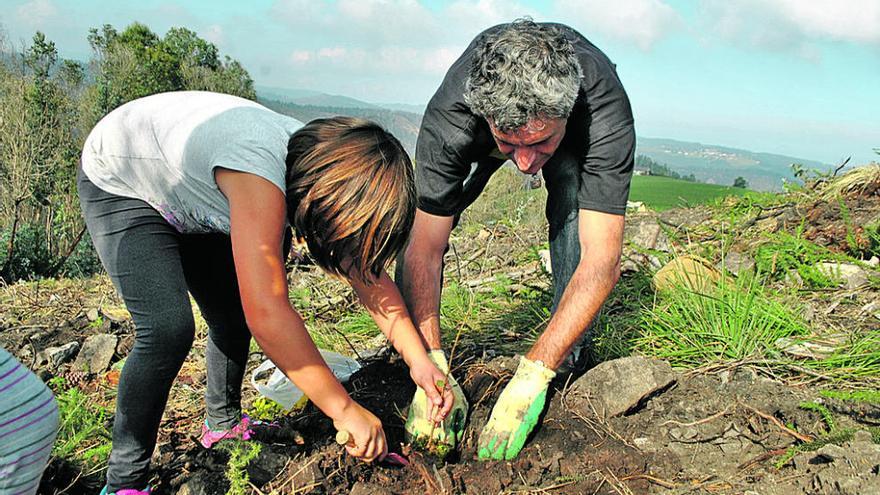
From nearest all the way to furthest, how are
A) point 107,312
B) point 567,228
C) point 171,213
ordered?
point 171,213 → point 567,228 → point 107,312

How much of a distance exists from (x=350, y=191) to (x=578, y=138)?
3.64 feet

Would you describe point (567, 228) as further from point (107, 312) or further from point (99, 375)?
point (107, 312)

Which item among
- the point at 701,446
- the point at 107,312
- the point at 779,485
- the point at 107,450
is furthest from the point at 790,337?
the point at 107,312

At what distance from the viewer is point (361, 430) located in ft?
5.40

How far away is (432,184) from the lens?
90.0 inches

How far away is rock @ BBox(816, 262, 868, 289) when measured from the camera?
331 cm

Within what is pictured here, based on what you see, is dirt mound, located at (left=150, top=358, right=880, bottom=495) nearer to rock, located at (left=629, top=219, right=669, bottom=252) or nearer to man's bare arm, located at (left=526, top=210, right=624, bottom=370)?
man's bare arm, located at (left=526, top=210, right=624, bottom=370)

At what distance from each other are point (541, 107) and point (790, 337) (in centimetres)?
170

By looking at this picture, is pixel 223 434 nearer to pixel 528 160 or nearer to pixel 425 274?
pixel 425 274

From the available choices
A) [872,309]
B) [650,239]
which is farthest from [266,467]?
[650,239]

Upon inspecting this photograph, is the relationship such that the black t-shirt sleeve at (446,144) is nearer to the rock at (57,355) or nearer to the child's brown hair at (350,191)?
the child's brown hair at (350,191)

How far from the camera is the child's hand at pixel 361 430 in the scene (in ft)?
5.36

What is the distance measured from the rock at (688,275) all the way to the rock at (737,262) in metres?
0.15

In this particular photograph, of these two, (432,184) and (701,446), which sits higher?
(432,184)
